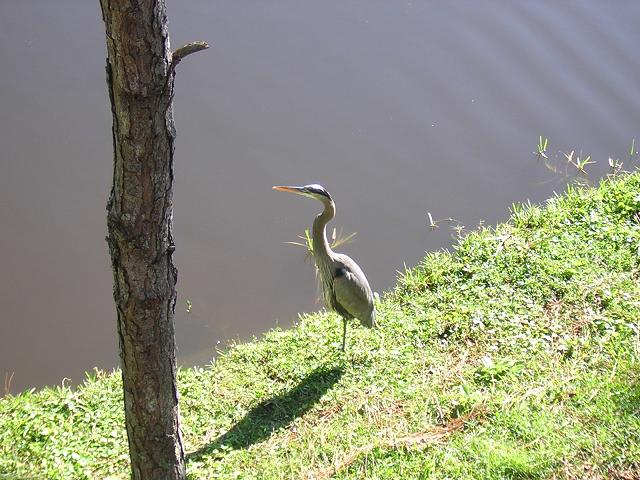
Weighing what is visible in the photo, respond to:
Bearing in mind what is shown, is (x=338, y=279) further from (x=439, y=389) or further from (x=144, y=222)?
(x=144, y=222)

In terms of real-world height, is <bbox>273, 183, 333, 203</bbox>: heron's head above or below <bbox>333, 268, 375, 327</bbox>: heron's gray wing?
above

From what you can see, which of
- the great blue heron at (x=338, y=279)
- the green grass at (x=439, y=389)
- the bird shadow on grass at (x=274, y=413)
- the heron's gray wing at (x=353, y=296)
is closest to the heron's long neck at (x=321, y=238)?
the great blue heron at (x=338, y=279)

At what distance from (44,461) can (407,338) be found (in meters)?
2.58

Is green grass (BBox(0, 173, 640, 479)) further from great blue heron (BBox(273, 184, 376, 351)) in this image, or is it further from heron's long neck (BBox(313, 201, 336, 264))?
heron's long neck (BBox(313, 201, 336, 264))

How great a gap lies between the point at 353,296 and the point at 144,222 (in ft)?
8.29

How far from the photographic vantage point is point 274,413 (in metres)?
4.86

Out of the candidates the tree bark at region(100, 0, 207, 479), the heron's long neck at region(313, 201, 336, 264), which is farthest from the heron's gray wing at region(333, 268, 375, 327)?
the tree bark at region(100, 0, 207, 479)

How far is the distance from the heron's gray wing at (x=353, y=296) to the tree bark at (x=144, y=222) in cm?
196

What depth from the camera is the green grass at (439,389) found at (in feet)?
13.1

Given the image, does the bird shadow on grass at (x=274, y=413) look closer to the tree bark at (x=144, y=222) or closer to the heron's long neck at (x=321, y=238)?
the tree bark at (x=144, y=222)

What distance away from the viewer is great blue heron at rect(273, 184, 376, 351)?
543 cm

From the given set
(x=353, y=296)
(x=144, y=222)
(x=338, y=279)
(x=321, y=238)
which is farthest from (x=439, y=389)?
(x=144, y=222)

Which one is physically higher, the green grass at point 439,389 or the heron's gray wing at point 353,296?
the heron's gray wing at point 353,296

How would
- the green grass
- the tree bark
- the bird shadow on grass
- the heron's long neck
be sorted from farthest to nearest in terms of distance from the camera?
the heron's long neck < the bird shadow on grass < the green grass < the tree bark
